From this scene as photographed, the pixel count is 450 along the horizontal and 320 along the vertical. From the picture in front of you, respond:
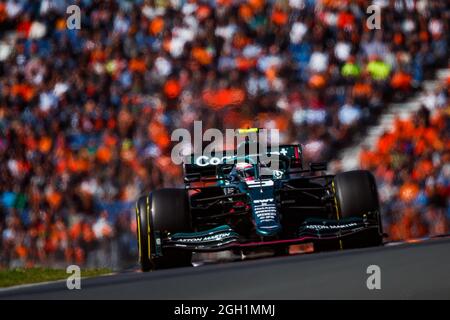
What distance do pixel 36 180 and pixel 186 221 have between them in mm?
6819

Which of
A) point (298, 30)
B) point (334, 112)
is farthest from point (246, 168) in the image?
point (298, 30)

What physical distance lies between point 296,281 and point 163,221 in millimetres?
3129

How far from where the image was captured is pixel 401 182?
15055 mm

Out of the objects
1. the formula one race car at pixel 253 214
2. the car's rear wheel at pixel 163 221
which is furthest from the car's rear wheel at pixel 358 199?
the car's rear wheel at pixel 163 221

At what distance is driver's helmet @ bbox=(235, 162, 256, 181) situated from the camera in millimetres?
11619

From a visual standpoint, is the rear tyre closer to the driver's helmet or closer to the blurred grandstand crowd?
the driver's helmet

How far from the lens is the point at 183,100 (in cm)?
1705

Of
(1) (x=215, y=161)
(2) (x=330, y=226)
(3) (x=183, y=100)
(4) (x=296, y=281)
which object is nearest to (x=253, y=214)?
(2) (x=330, y=226)

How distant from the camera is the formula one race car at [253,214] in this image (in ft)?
34.8

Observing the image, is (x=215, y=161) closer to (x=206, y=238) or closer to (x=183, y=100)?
(x=206, y=238)

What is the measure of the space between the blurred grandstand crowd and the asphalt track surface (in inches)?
201

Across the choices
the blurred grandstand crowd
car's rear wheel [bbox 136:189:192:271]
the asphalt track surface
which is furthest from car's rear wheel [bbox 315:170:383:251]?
the blurred grandstand crowd

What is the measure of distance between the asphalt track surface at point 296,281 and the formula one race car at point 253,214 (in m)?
0.39

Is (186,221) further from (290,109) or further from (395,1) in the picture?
(395,1)
